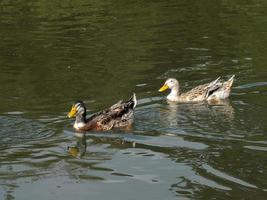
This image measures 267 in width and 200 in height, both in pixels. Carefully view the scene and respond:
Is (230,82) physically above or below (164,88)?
above

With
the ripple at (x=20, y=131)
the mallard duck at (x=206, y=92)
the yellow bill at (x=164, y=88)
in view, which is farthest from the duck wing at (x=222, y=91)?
the ripple at (x=20, y=131)

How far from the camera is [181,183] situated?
13.0 meters

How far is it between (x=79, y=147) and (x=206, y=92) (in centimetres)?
459

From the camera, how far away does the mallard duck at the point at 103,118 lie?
16.4 m

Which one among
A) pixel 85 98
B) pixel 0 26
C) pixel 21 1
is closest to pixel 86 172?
pixel 85 98

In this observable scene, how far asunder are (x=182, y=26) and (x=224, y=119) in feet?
40.1

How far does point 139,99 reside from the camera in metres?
18.5

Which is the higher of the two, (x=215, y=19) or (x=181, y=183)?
(x=215, y=19)

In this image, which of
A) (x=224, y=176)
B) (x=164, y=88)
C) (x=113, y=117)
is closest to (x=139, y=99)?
(x=164, y=88)

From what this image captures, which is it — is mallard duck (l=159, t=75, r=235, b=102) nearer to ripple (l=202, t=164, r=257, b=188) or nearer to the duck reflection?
the duck reflection

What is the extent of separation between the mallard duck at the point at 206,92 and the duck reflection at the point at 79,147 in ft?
11.5

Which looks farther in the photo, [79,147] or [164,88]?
[164,88]

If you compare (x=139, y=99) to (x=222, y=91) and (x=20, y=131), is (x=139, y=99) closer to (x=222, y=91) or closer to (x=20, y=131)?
(x=222, y=91)

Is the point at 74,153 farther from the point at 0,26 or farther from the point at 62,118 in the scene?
the point at 0,26
